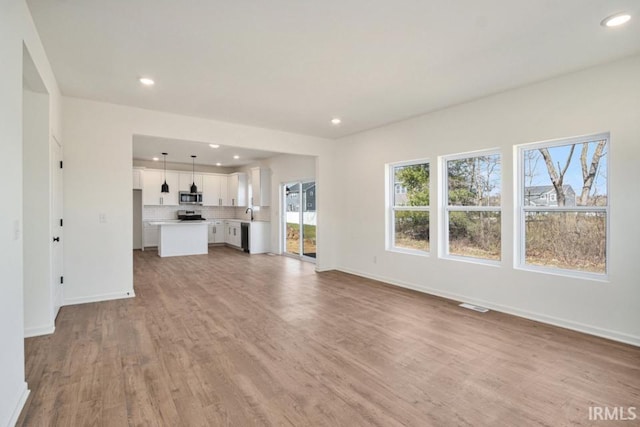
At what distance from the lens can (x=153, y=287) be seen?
522 cm

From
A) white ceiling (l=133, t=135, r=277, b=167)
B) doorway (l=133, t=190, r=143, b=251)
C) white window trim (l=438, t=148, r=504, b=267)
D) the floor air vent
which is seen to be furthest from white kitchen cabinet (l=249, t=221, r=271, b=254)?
the floor air vent

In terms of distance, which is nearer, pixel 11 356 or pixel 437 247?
pixel 11 356

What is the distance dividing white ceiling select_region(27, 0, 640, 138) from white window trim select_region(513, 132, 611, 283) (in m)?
0.72

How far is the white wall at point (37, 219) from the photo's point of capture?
10.5 ft

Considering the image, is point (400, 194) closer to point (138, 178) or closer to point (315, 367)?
point (315, 367)

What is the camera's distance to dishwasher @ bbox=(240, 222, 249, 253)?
9375 mm

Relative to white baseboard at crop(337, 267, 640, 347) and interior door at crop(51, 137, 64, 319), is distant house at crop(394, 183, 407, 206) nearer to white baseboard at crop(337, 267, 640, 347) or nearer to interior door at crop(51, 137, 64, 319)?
white baseboard at crop(337, 267, 640, 347)

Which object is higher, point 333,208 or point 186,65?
point 186,65

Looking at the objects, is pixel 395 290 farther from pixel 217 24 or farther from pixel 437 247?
pixel 217 24

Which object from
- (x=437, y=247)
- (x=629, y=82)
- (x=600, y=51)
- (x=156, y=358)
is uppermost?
(x=600, y=51)

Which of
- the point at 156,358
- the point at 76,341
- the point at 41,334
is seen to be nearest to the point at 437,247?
the point at 156,358

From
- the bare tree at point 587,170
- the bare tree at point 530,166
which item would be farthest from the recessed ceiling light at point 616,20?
the bare tree at point 530,166

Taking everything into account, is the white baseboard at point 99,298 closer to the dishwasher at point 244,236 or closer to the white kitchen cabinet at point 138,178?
the dishwasher at point 244,236

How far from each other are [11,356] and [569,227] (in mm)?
4870
